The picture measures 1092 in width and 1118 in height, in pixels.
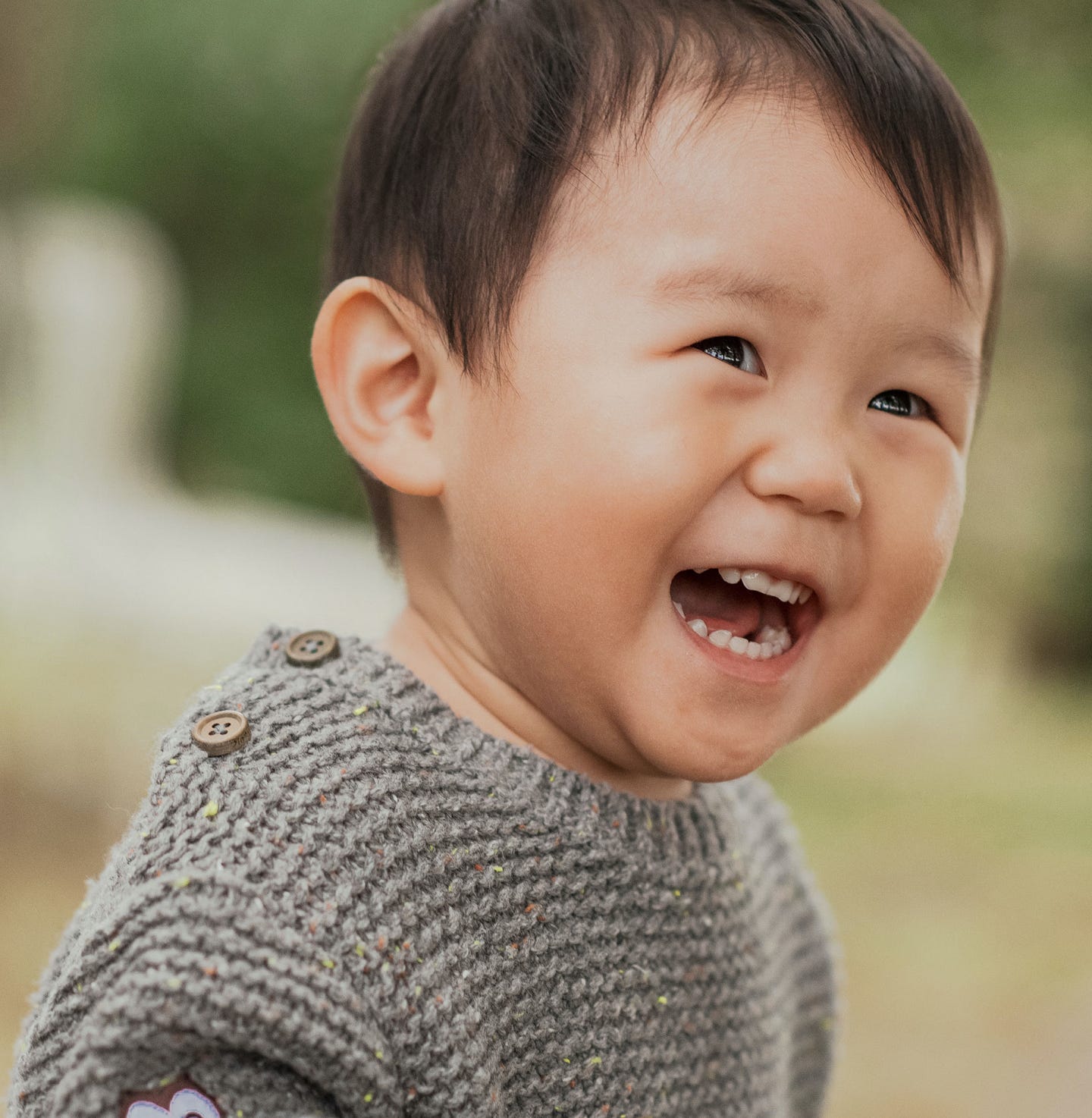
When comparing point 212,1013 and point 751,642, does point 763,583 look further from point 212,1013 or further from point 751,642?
point 212,1013

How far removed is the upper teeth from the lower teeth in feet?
0.12

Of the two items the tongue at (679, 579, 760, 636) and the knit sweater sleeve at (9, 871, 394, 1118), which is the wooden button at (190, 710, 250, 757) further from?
the tongue at (679, 579, 760, 636)

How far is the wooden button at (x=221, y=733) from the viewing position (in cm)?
93

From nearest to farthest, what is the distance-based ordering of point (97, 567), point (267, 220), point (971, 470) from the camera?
point (97, 567), point (971, 470), point (267, 220)

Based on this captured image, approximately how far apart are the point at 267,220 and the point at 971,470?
3873 mm

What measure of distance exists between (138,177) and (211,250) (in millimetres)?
518

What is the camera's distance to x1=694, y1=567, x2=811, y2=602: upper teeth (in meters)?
1.02

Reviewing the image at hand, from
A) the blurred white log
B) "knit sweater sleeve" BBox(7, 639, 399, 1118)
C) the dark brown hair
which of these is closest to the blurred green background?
the blurred white log

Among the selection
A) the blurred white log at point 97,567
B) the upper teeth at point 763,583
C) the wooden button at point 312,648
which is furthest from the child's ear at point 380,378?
the blurred white log at point 97,567

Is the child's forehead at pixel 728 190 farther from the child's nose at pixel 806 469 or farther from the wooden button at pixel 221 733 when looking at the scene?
the wooden button at pixel 221 733

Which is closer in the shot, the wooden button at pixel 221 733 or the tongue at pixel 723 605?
the wooden button at pixel 221 733

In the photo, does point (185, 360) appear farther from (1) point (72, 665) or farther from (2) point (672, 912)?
(2) point (672, 912)

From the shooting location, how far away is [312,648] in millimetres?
1082

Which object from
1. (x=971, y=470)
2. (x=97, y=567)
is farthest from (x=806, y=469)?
(x=971, y=470)
